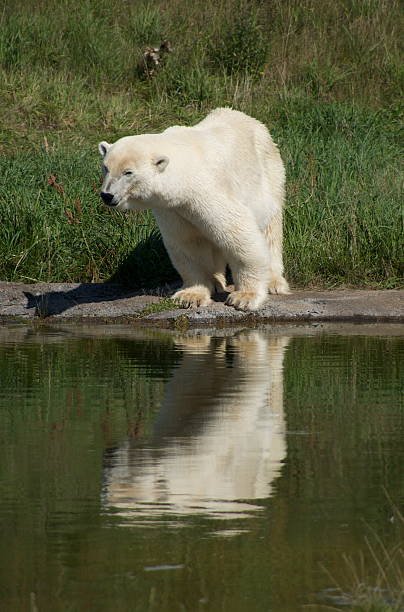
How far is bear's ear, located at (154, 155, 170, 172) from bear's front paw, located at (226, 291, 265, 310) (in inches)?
50.3

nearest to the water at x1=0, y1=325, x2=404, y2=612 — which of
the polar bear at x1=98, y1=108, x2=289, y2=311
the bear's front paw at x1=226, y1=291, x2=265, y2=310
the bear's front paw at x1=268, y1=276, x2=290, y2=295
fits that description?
the polar bear at x1=98, y1=108, x2=289, y2=311

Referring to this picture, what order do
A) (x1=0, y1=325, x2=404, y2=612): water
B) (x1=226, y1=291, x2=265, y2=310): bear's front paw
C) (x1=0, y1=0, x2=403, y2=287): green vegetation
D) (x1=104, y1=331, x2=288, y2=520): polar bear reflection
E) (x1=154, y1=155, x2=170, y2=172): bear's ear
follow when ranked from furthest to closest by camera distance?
(x1=0, y1=0, x2=403, y2=287): green vegetation
(x1=226, y1=291, x2=265, y2=310): bear's front paw
(x1=154, y1=155, x2=170, y2=172): bear's ear
(x1=104, y1=331, x2=288, y2=520): polar bear reflection
(x1=0, y1=325, x2=404, y2=612): water

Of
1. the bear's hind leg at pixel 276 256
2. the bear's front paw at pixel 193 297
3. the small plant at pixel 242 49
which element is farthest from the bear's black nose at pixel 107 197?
the small plant at pixel 242 49

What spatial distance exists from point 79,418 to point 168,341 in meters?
2.60

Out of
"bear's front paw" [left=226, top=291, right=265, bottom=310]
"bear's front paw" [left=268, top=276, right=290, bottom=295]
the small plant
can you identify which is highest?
the small plant

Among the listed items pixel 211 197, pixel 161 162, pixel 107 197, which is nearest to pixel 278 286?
pixel 211 197

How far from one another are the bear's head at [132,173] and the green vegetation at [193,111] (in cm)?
217

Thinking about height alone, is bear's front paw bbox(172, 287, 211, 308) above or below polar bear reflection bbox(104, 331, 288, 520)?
above

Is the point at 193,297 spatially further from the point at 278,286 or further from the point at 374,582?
the point at 374,582

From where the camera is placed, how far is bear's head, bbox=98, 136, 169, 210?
7.49 m

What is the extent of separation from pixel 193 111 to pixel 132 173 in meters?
7.09

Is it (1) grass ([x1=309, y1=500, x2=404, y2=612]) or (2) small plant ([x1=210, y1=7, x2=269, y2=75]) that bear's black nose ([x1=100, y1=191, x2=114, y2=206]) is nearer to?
(1) grass ([x1=309, y1=500, x2=404, y2=612])

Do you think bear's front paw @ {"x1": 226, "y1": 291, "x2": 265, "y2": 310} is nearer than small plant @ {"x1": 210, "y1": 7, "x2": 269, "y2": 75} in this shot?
Yes

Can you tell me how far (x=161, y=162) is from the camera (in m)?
7.68
